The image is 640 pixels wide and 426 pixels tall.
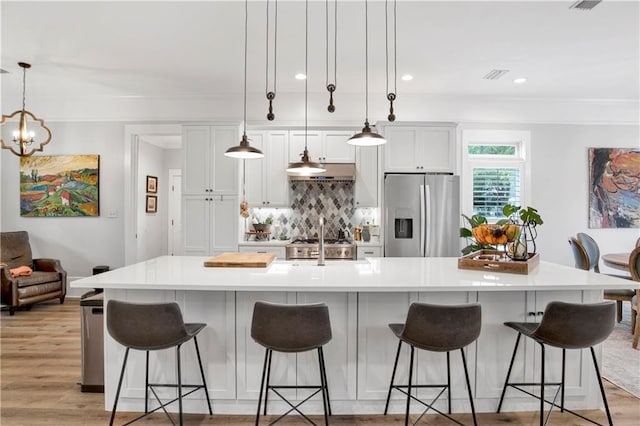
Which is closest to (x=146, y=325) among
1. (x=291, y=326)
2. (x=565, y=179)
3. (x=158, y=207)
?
(x=291, y=326)

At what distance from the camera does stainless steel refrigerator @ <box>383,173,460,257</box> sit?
15.0 ft

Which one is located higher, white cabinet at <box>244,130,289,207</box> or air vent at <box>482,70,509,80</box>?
air vent at <box>482,70,509,80</box>

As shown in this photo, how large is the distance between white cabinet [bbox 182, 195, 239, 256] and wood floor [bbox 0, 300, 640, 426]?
5.46 ft

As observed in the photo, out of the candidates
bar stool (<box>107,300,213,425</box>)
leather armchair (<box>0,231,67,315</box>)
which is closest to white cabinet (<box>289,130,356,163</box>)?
bar stool (<box>107,300,213,425</box>)

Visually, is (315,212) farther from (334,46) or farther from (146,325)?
(146,325)

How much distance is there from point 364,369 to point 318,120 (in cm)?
359

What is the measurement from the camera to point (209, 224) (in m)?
4.86

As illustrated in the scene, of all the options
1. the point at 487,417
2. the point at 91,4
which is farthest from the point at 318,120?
the point at 487,417

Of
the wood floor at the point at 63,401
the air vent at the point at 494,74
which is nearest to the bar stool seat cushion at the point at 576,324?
the wood floor at the point at 63,401

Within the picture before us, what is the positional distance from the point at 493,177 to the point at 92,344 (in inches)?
204

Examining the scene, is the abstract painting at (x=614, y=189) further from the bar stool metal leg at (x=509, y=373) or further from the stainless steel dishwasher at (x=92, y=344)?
the stainless steel dishwasher at (x=92, y=344)

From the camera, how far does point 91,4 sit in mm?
2889

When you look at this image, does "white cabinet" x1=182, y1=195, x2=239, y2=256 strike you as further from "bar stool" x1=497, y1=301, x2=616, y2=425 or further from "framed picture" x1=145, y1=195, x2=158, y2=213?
→ "bar stool" x1=497, y1=301, x2=616, y2=425

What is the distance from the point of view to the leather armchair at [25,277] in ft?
14.6
